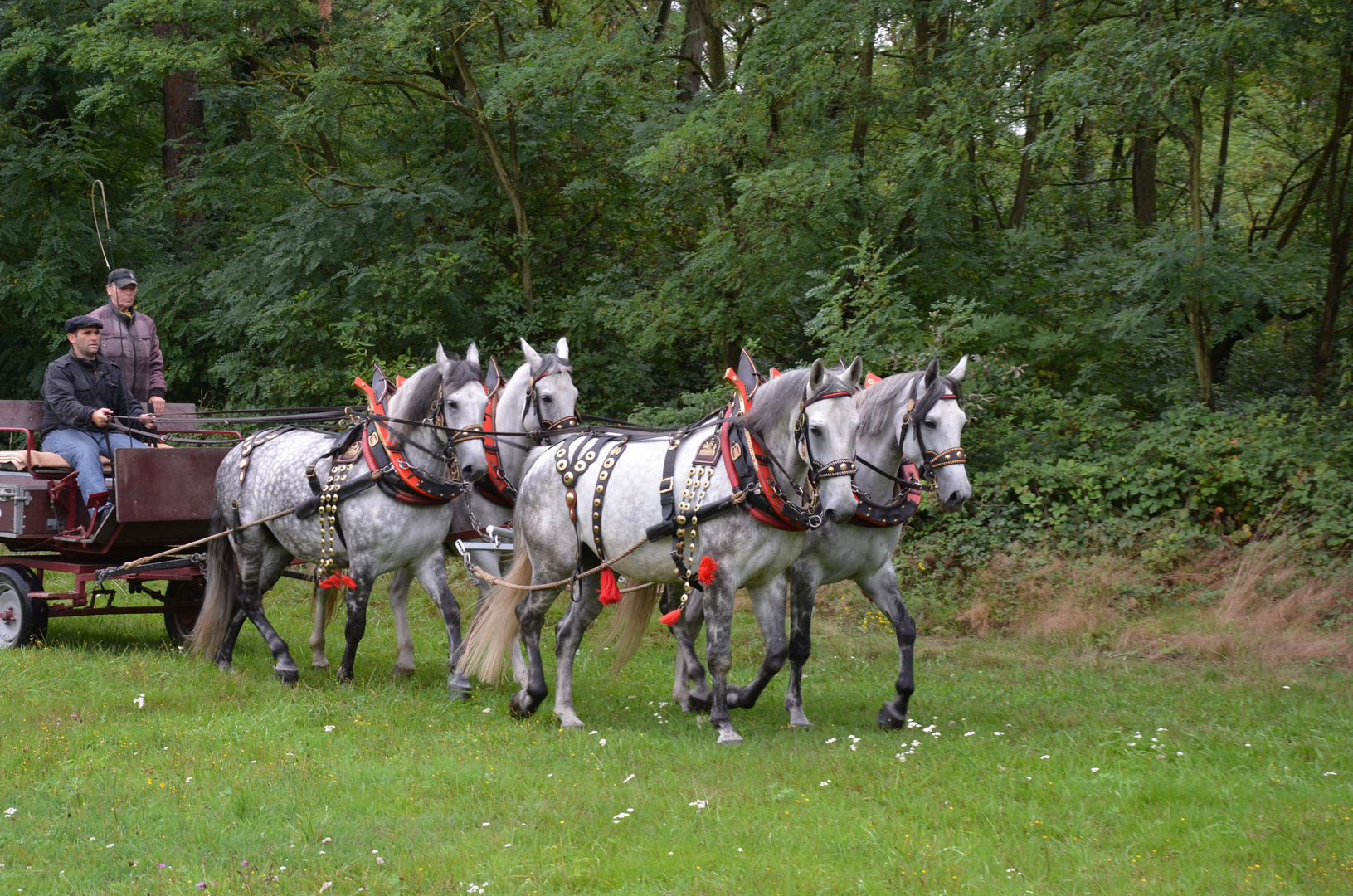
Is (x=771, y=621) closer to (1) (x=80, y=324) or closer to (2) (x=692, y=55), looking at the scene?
(1) (x=80, y=324)

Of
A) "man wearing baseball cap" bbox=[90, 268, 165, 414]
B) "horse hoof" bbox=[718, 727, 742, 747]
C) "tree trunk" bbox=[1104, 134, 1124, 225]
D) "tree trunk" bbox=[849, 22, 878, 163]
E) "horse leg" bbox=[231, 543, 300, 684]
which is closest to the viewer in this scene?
"horse hoof" bbox=[718, 727, 742, 747]

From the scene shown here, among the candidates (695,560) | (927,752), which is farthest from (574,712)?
(927,752)

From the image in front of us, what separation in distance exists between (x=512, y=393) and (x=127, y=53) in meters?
10.5

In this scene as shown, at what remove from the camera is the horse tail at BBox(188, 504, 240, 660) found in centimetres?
832

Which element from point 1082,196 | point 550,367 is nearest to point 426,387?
point 550,367

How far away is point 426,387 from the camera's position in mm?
7410

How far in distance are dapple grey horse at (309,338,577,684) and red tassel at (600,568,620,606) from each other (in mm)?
1331

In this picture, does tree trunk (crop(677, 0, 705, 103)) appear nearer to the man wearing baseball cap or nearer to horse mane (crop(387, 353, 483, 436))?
the man wearing baseball cap

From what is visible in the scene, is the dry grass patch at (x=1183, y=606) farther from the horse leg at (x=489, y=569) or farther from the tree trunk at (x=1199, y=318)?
the horse leg at (x=489, y=569)

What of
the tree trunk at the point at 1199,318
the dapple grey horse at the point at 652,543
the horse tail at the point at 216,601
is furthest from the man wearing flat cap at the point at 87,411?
the tree trunk at the point at 1199,318

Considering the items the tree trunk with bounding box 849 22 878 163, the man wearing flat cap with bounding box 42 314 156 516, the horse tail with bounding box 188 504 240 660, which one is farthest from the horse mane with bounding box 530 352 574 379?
the tree trunk with bounding box 849 22 878 163

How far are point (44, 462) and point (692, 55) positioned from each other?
1129cm

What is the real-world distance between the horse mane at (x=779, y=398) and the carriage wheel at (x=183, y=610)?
17.2ft

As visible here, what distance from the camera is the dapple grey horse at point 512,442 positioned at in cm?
807
